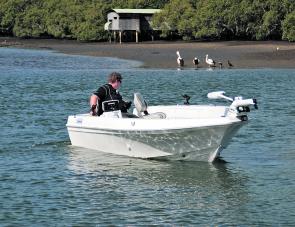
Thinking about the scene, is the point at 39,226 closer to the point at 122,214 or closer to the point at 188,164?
the point at 122,214

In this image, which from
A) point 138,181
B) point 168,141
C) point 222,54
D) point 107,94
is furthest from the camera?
point 222,54

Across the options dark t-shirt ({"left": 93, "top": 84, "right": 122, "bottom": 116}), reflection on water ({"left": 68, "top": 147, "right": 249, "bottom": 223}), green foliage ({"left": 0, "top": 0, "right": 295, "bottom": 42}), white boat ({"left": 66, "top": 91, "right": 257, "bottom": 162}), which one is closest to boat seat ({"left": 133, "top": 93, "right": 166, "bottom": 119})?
white boat ({"left": 66, "top": 91, "right": 257, "bottom": 162})

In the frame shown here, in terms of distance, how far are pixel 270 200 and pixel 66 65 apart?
49.2 meters

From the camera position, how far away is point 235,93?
37.5 m

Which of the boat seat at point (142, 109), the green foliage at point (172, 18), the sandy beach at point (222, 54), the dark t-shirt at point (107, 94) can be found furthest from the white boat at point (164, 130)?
the green foliage at point (172, 18)

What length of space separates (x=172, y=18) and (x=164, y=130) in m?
79.9

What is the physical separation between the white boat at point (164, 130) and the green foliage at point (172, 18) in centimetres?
6143

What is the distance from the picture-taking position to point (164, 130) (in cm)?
1736

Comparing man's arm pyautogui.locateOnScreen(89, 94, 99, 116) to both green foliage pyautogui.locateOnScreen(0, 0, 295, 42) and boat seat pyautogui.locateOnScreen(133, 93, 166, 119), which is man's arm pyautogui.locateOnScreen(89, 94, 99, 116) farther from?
green foliage pyautogui.locateOnScreen(0, 0, 295, 42)

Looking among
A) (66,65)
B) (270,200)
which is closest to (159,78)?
(66,65)

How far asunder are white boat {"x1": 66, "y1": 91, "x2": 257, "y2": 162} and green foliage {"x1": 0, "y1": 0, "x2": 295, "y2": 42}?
6143cm

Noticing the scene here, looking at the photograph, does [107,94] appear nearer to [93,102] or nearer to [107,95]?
[107,95]

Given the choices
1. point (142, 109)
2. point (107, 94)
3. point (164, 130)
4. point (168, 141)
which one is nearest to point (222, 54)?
point (142, 109)

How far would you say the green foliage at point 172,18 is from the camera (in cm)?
8462
